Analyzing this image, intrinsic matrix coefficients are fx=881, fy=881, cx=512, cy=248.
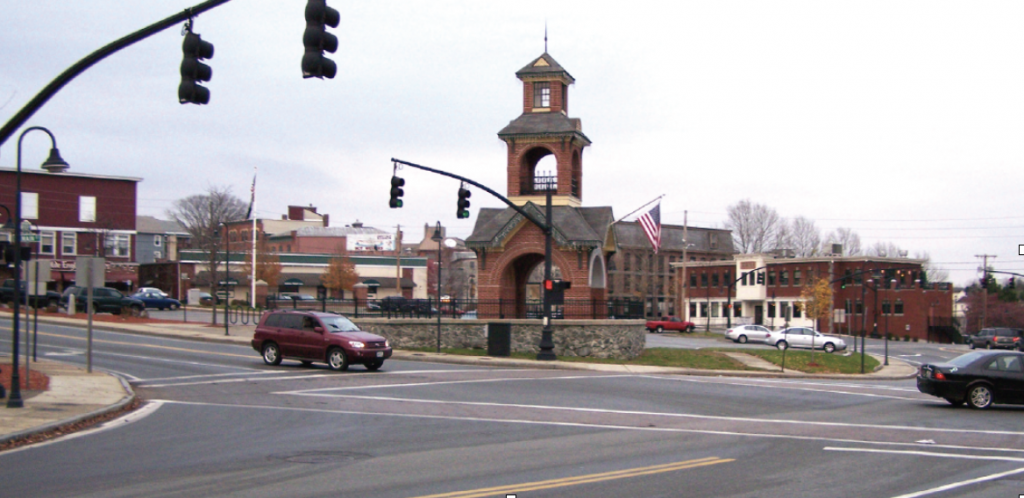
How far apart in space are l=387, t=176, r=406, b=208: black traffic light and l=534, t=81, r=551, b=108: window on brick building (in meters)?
13.2

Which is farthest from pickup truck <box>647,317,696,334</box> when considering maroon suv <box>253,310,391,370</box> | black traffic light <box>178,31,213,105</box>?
black traffic light <box>178,31,213,105</box>

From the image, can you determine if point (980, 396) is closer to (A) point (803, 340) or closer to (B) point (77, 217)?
(A) point (803, 340)

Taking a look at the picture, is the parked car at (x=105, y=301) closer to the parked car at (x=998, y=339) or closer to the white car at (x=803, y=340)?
the white car at (x=803, y=340)

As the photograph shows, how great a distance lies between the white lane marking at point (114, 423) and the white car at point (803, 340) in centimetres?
3970

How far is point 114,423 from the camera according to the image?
1541 centimetres

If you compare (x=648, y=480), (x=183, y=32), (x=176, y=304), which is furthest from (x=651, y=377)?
(x=176, y=304)

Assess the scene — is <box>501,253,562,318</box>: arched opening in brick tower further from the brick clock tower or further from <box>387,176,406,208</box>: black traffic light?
<box>387,176,406,208</box>: black traffic light

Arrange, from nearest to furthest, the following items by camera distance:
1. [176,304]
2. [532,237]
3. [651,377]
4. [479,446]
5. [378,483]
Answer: [378,483]
[479,446]
[651,377]
[532,237]
[176,304]

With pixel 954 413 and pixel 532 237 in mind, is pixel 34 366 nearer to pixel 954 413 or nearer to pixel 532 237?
pixel 532 237

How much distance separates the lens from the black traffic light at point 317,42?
1076cm

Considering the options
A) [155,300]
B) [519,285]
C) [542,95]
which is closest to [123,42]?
[542,95]

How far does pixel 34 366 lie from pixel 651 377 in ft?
58.7

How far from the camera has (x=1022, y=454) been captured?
1332 centimetres

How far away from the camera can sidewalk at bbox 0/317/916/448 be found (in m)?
15.1
